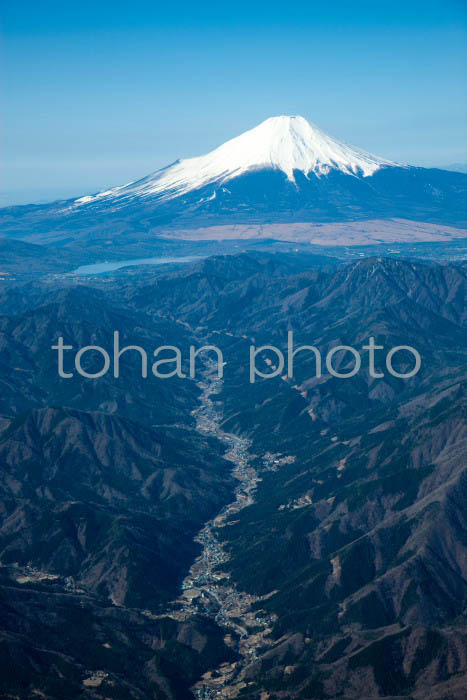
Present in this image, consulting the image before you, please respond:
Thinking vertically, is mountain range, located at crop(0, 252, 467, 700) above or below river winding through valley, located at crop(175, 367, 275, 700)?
above

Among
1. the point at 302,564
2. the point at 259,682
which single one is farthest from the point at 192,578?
the point at 259,682

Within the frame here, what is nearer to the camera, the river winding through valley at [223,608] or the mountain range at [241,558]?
the mountain range at [241,558]

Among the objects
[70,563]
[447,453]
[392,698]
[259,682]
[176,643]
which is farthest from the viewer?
[447,453]

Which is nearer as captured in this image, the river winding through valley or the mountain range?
the mountain range

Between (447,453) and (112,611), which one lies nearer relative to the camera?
(112,611)

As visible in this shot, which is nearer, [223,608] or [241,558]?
[223,608]

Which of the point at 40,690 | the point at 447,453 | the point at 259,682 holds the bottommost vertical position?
the point at 259,682

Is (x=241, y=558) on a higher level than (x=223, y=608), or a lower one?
higher

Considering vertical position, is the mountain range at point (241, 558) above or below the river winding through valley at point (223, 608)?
above

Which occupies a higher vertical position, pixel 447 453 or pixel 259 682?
pixel 447 453

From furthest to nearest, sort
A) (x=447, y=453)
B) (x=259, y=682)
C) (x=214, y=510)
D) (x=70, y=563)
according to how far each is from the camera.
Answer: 1. (x=214, y=510)
2. (x=447, y=453)
3. (x=70, y=563)
4. (x=259, y=682)

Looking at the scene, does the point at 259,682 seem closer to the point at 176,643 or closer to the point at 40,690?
the point at 176,643
